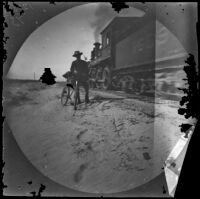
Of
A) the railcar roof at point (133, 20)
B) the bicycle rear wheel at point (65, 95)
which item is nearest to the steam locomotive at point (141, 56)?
the railcar roof at point (133, 20)

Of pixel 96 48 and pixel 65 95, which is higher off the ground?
pixel 96 48

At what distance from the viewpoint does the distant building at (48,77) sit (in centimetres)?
121

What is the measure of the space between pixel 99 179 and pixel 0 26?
831 mm

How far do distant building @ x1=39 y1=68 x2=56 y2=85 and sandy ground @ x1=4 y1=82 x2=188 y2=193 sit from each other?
0.10ft

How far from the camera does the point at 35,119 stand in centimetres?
119

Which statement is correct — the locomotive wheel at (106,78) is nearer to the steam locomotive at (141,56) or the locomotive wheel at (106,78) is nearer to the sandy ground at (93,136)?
the steam locomotive at (141,56)

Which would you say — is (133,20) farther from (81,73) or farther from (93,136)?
(93,136)

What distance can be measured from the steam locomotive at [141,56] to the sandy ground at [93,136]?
0.10m

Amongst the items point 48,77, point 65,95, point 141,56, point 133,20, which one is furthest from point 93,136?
point 133,20

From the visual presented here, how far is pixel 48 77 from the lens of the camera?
122 centimetres

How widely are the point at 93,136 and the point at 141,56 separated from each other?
491 mm

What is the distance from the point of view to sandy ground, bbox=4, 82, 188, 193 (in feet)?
3.77

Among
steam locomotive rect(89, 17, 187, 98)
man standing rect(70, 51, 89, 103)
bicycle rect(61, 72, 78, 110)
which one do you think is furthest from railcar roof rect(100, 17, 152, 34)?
bicycle rect(61, 72, 78, 110)

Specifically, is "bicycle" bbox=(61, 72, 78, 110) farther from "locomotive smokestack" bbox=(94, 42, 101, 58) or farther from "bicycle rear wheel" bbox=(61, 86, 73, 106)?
"locomotive smokestack" bbox=(94, 42, 101, 58)
